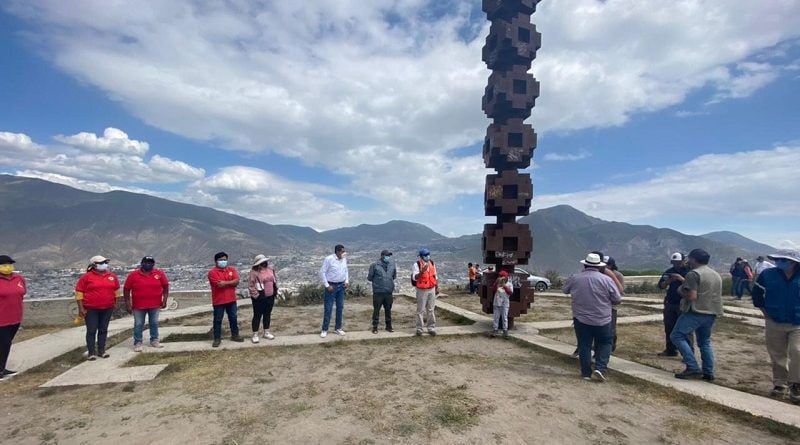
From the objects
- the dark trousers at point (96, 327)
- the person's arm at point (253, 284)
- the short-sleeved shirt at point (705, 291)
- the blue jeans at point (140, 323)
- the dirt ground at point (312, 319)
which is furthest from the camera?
the dirt ground at point (312, 319)

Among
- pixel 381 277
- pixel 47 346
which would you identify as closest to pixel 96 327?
pixel 47 346

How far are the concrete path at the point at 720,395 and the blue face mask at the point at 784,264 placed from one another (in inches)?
65.4

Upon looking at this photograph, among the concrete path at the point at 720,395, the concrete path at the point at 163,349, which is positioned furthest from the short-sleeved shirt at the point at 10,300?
the concrete path at the point at 720,395

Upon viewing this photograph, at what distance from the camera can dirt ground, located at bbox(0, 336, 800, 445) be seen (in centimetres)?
389

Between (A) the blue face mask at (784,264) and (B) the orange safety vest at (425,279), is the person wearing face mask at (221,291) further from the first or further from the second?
(A) the blue face mask at (784,264)

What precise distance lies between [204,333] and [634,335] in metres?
10.1

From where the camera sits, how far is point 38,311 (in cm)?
1402

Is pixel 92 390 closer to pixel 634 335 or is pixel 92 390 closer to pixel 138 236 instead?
pixel 634 335

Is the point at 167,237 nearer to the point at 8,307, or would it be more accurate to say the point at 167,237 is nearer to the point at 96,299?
the point at 96,299

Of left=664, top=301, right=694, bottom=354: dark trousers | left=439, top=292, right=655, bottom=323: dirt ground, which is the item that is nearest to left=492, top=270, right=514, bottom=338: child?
left=439, top=292, right=655, bottom=323: dirt ground

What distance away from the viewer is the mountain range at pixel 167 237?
78.9 metres

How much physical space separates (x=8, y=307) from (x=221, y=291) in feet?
9.99

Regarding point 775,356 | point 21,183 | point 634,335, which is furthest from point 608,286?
point 21,183

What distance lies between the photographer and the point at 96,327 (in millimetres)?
6793
